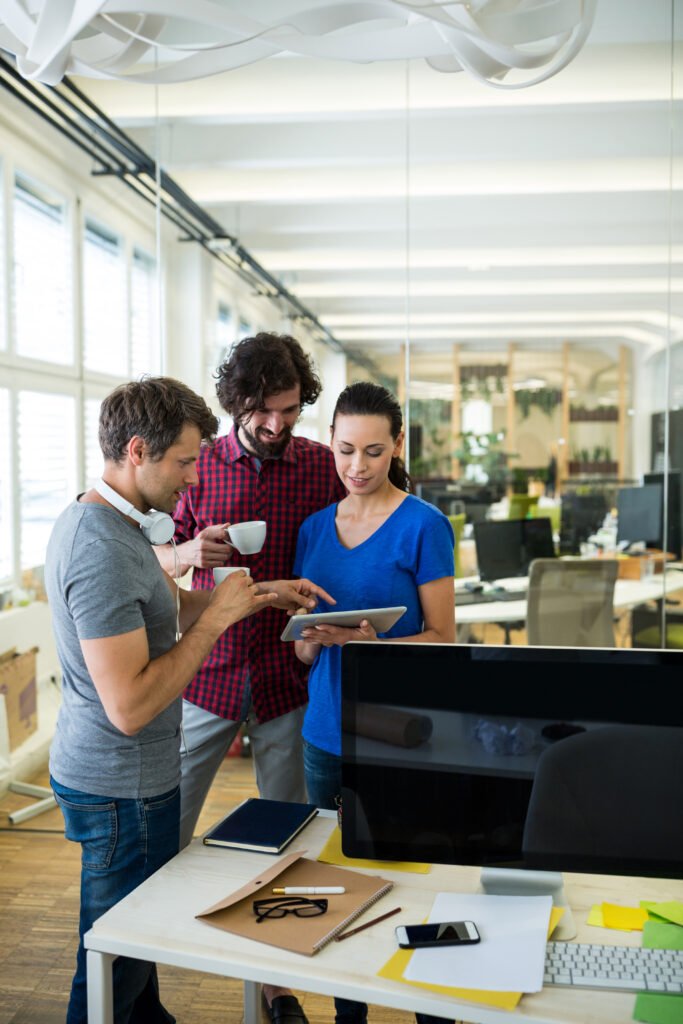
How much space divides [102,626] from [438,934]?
2.35 feet

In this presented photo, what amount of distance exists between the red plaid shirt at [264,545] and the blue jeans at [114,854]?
0.59 metres

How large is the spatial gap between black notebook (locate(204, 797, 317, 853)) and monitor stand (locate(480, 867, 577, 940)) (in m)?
0.38

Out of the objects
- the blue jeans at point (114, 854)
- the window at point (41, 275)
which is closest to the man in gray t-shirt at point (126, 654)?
the blue jeans at point (114, 854)

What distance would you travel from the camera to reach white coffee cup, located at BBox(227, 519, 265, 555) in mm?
1946

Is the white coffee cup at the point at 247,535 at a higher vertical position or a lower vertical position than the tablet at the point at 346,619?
higher

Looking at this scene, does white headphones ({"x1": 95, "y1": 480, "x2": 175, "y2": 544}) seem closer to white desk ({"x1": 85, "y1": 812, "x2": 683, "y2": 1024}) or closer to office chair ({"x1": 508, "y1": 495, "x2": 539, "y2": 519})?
white desk ({"x1": 85, "y1": 812, "x2": 683, "y2": 1024})

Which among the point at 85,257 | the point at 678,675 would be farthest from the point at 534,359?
the point at 678,675

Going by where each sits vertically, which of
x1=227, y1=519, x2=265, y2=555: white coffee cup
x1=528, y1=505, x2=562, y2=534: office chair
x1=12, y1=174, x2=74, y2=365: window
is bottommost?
x1=528, y1=505, x2=562, y2=534: office chair

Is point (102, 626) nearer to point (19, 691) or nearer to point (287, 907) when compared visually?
point (287, 907)

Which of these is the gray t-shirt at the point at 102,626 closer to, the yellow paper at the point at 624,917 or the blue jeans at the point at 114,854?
the blue jeans at the point at 114,854

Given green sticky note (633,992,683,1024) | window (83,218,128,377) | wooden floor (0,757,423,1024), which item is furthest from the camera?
window (83,218,128,377)

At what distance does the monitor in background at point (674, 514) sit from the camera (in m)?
3.86

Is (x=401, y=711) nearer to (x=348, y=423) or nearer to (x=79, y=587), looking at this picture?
(x=79, y=587)

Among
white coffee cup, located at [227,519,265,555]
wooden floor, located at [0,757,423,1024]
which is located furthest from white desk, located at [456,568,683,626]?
white coffee cup, located at [227,519,265,555]
